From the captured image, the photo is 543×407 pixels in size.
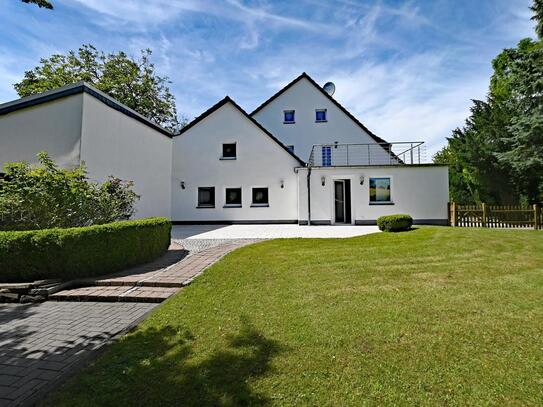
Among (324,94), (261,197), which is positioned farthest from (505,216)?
(324,94)

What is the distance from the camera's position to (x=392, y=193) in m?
15.8

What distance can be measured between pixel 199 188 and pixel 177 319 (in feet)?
47.8

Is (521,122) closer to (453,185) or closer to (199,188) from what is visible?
(453,185)

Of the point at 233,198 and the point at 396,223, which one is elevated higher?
the point at 233,198

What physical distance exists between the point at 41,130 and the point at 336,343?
12917mm

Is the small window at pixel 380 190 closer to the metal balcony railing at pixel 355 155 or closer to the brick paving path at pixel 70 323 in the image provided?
the metal balcony railing at pixel 355 155

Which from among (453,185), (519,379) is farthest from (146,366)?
(453,185)

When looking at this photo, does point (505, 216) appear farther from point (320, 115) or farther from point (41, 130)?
point (41, 130)

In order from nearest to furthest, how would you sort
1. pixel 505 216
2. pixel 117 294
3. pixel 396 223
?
1. pixel 117 294
2. pixel 396 223
3. pixel 505 216

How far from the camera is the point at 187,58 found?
12.1 meters

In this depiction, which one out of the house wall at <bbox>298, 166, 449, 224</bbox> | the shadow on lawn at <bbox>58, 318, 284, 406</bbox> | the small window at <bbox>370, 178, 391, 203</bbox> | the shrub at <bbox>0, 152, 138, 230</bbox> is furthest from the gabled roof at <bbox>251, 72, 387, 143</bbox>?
the shadow on lawn at <bbox>58, 318, 284, 406</bbox>

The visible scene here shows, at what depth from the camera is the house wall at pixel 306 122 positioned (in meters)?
20.9

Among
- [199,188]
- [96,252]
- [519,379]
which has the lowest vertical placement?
[519,379]

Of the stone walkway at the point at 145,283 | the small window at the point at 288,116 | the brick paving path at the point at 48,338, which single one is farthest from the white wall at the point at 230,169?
the brick paving path at the point at 48,338
